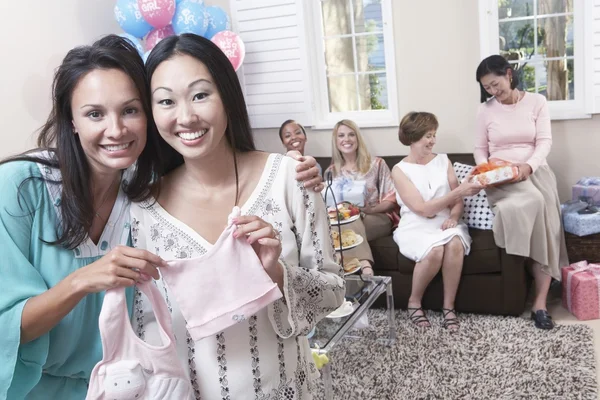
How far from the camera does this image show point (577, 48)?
165 inches

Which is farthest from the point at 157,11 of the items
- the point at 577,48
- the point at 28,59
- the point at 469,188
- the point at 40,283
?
the point at 40,283

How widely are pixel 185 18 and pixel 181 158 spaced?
10.1 ft

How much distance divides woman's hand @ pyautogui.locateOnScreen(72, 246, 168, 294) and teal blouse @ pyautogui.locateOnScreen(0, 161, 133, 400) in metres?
0.12

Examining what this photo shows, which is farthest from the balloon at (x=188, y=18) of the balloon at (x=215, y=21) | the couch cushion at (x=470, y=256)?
the couch cushion at (x=470, y=256)

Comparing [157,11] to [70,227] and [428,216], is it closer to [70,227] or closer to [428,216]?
[428,216]

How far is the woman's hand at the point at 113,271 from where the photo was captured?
1.03 metres

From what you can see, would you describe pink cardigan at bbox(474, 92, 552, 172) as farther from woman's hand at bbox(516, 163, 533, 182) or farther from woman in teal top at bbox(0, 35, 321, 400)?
woman in teal top at bbox(0, 35, 321, 400)

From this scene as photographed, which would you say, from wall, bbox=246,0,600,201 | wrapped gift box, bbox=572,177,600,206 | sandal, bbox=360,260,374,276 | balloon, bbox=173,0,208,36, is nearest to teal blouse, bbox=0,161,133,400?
sandal, bbox=360,260,374,276

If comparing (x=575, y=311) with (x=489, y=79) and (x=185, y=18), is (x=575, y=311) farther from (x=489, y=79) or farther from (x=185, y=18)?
(x=185, y=18)

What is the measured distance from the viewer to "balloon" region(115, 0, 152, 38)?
411cm

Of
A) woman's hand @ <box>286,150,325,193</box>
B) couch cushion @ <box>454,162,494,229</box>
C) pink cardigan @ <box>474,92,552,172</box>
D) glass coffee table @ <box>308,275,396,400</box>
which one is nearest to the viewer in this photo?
woman's hand @ <box>286,150,325,193</box>

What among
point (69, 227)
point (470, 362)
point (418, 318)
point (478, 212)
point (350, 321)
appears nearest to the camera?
point (69, 227)

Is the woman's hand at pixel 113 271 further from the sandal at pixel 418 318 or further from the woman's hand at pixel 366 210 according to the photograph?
the woman's hand at pixel 366 210

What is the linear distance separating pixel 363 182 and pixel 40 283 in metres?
3.14
